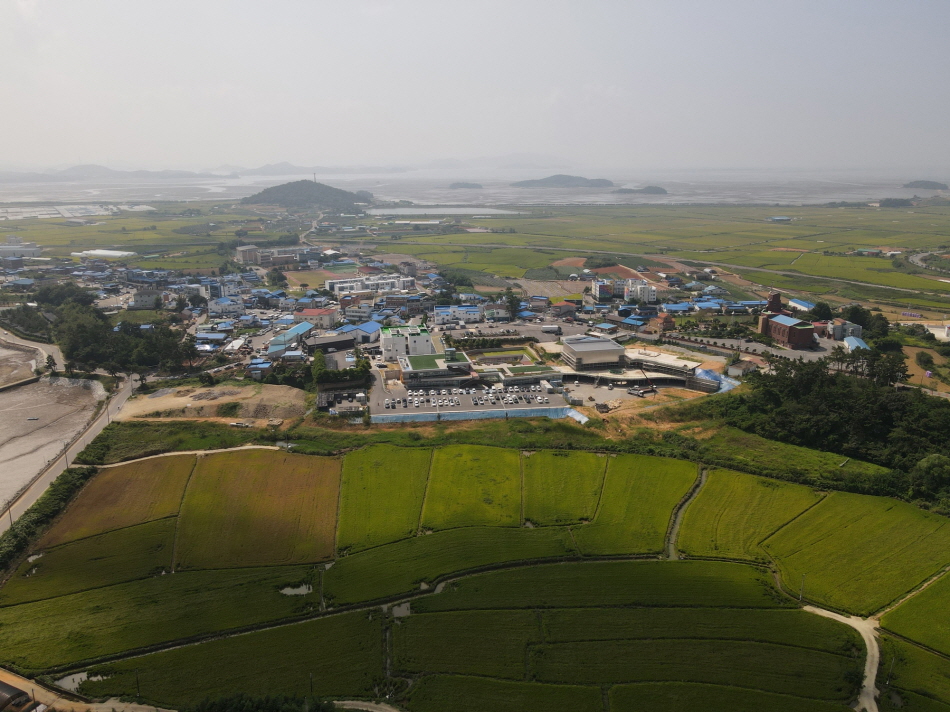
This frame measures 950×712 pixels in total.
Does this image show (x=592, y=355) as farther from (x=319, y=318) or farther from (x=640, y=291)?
(x=319, y=318)

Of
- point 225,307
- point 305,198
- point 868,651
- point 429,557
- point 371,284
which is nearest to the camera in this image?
point 868,651

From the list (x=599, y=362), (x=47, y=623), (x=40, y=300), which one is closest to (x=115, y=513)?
(x=47, y=623)

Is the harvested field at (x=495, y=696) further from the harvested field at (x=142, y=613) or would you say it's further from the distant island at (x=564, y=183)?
the distant island at (x=564, y=183)

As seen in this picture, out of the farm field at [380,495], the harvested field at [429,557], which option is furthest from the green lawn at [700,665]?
the farm field at [380,495]

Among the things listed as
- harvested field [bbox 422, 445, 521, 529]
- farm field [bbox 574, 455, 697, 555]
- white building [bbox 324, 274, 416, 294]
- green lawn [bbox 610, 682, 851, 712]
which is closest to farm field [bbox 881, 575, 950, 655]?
green lawn [bbox 610, 682, 851, 712]

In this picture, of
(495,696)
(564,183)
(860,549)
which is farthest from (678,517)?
(564,183)

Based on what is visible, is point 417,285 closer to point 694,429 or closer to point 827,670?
point 694,429
